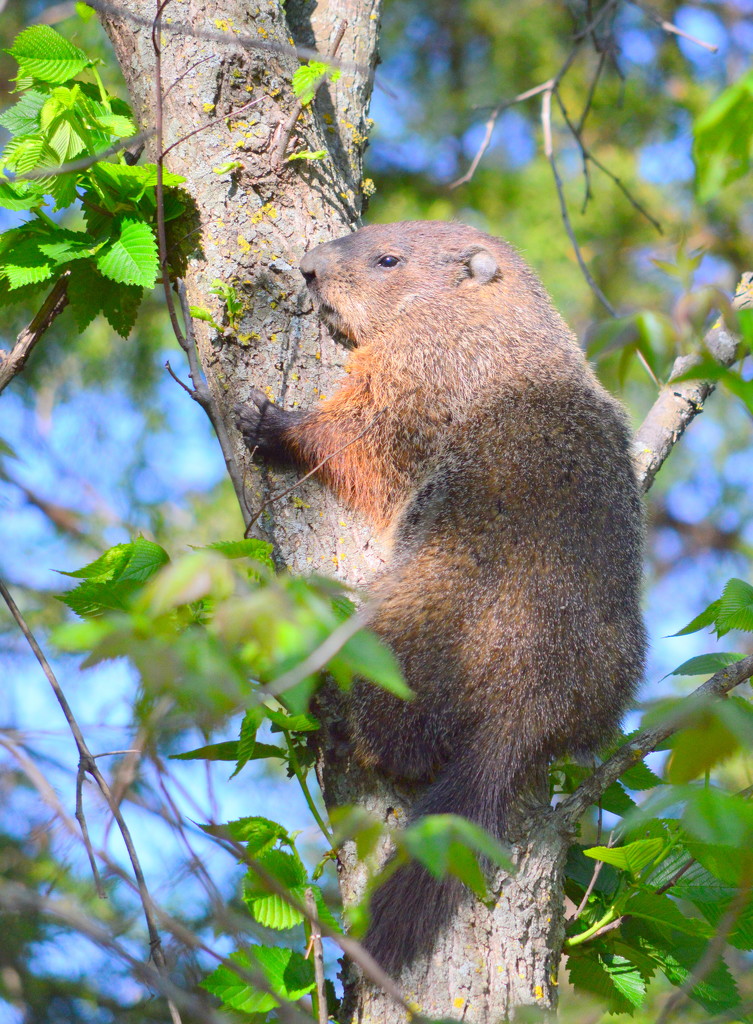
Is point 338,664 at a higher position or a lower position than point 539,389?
lower

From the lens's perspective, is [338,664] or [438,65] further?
[438,65]

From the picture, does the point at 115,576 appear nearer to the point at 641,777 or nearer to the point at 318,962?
the point at 318,962

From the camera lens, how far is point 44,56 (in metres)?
3.26

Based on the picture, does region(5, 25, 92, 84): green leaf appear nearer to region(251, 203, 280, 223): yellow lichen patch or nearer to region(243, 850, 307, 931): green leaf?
region(251, 203, 280, 223): yellow lichen patch

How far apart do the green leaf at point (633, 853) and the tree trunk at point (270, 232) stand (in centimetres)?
19

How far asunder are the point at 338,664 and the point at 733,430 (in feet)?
27.4

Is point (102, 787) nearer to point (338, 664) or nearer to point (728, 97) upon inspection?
point (338, 664)

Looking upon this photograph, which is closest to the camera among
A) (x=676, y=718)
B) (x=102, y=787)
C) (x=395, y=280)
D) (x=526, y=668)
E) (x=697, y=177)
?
(x=676, y=718)

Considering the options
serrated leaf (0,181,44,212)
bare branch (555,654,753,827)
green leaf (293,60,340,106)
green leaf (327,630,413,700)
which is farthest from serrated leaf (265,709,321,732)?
green leaf (293,60,340,106)

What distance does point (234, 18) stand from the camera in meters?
3.69

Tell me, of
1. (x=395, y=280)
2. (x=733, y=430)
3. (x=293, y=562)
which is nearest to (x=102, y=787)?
(x=293, y=562)

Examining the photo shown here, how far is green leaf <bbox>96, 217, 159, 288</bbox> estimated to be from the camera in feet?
10.4

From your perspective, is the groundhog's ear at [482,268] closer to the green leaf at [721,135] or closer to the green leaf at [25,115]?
the green leaf at [25,115]

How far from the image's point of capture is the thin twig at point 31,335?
3268 mm
